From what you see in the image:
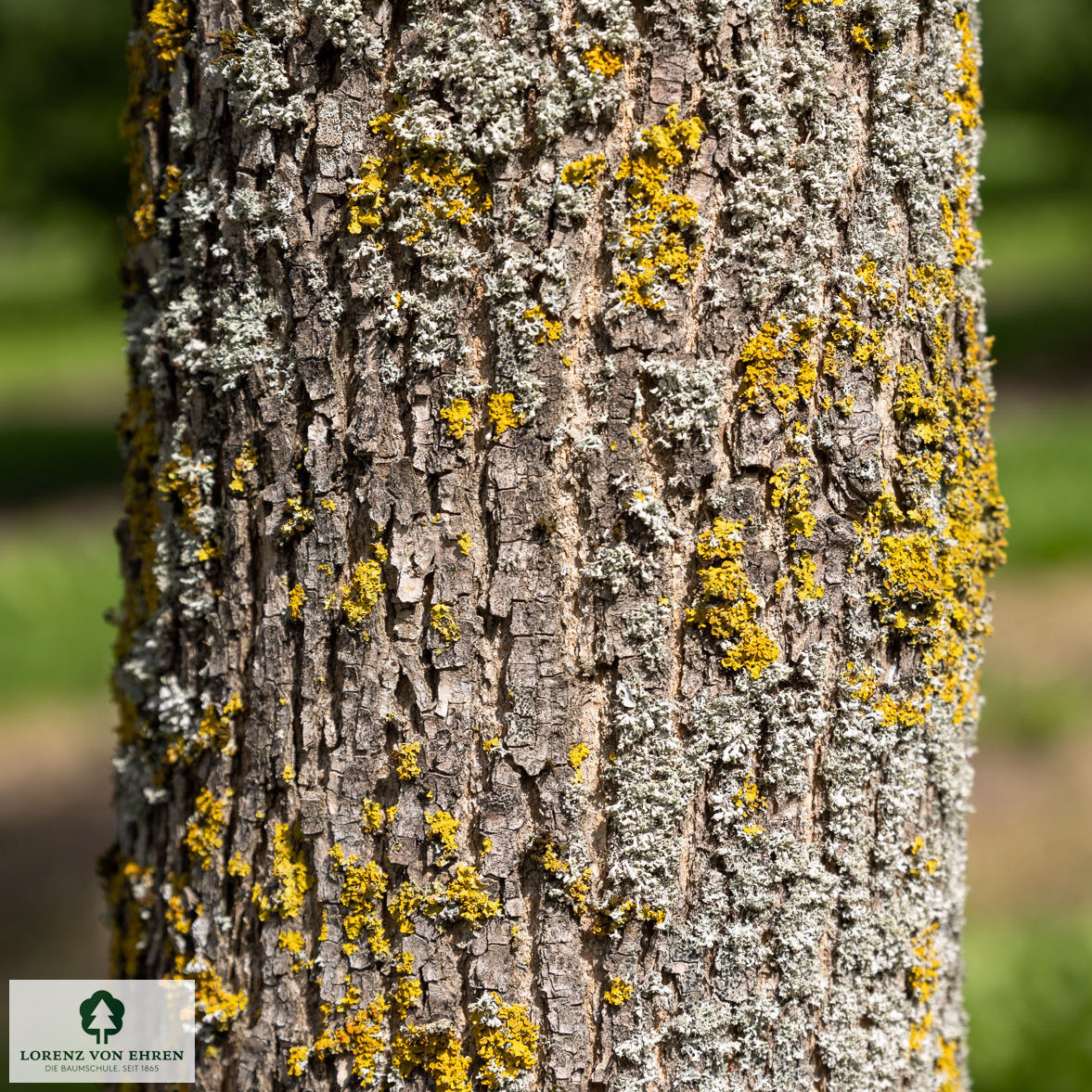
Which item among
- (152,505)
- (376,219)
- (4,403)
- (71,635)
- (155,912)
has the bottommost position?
(155,912)

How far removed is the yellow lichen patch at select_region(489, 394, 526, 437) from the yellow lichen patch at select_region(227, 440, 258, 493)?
356 millimetres

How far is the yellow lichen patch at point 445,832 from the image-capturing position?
1339 millimetres

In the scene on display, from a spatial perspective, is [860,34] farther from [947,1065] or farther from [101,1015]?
[101,1015]

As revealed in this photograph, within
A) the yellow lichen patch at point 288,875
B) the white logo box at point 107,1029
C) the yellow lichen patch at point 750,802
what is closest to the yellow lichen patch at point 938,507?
the yellow lichen patch at point 750,802

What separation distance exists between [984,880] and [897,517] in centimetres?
383

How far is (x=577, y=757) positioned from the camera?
133 centimetres

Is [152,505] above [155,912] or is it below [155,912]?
above

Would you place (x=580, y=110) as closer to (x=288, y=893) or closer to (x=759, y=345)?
(x=759, y=345)

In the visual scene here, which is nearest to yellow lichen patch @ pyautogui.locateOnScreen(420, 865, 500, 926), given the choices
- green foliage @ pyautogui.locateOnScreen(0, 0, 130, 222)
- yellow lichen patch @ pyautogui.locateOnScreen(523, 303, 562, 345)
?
yellow lichen patch @ pyautogui.locateOnScreen(523, 303, 562, 345)

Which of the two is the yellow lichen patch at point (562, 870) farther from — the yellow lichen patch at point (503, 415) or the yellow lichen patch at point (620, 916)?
the yellow lichen patch at point (503, 415)

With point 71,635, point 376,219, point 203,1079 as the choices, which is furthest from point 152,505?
point 71,635

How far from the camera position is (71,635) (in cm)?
744

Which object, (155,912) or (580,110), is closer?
(580,110)

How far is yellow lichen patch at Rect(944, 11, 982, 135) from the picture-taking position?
140 centimetres
